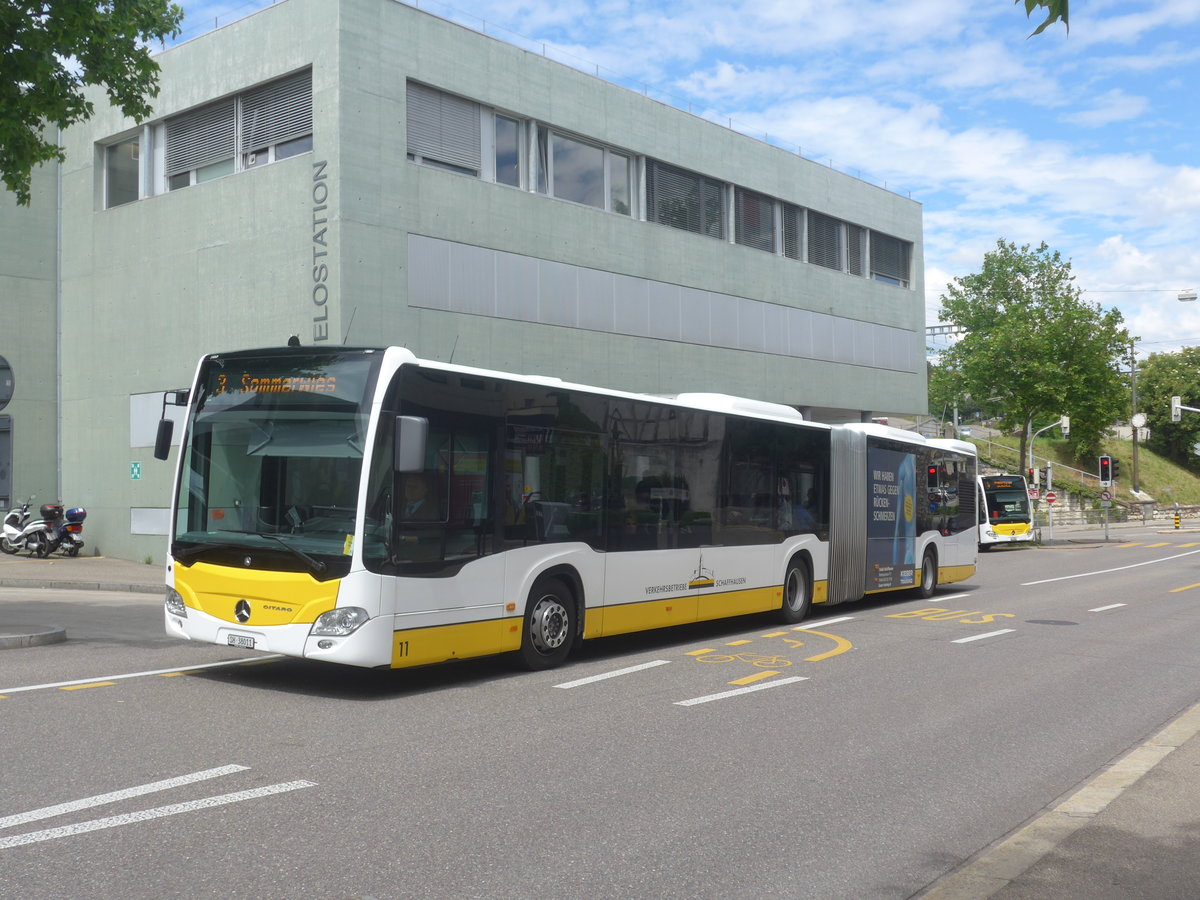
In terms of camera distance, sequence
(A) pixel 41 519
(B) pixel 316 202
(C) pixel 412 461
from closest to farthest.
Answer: (C) pixel 412 461 < (B) pixel 316 202 < (A) pixel 41 519

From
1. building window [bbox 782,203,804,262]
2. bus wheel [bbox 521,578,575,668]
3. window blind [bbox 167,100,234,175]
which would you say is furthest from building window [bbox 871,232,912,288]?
bus wheel [bbox 521,578,575,668]

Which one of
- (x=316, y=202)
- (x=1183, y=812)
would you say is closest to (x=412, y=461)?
(x=1183, y=812)

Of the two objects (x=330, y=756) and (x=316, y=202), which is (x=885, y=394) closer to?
(x=316, y=202)

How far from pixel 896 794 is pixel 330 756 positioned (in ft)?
11.0

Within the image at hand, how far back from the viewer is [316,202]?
2234cm

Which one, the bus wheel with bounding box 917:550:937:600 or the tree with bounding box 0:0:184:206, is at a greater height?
the tree with bounding box 0:0:184:206

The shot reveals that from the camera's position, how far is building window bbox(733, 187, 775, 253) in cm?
3244

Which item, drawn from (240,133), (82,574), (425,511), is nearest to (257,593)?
(425,511)

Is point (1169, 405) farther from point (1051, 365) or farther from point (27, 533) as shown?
point (27, 533)

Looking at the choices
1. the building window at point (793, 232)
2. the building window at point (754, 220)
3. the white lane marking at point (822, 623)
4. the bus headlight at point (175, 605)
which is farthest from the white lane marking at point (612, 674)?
the building window at point (793, 232)

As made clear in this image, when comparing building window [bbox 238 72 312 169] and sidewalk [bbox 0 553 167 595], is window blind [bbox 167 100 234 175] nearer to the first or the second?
building window [bbox 238 72 312 169]

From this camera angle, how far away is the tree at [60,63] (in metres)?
14.4

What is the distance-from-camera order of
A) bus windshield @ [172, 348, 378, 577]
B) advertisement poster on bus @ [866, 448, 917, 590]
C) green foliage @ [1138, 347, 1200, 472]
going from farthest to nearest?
green foliage @ [1138, 347, 1200, 472]
advertisement poster on bus @ [866, 448, 917, 590]
bus windshield @ [172, 348, 378, 577]

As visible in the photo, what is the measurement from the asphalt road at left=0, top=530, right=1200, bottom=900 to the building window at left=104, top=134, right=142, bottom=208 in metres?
16.5
